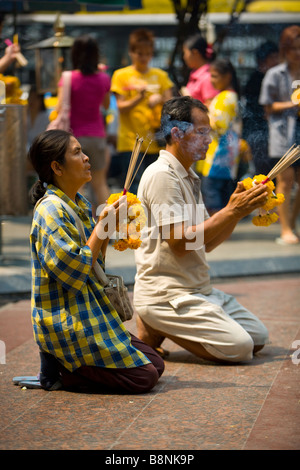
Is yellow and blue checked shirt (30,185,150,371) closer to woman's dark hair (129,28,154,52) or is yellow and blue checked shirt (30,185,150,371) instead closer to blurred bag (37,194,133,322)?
blurred bag (37,194,133,322)

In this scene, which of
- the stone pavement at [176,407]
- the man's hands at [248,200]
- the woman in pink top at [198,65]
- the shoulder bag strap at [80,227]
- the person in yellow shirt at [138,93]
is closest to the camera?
the stone pavement at [176,407]

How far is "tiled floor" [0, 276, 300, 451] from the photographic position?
2934 mm

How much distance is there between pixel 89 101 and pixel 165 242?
2.90 m

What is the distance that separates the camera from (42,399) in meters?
3.46

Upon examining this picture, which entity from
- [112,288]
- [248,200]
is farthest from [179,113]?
[112,288]

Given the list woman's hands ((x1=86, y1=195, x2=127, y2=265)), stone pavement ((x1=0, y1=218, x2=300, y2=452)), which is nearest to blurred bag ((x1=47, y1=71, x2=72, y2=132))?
stone pavement ((x1=0, y1=218, x2=300, y2=452))

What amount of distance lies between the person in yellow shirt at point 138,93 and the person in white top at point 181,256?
2.91 meters

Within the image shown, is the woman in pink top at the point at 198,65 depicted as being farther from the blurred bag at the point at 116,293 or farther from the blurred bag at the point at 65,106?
the blurred bag at the point at 116,293

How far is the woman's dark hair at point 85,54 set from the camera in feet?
20.9

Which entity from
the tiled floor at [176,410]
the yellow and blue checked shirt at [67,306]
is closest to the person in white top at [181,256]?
the tiled floor at [176,410]

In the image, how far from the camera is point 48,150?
350 centimetres

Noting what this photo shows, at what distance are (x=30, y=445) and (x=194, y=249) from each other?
1401 mm

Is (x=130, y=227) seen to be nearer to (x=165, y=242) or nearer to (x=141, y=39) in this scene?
(x=165, y=242)

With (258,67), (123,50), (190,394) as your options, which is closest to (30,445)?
(190,394)
